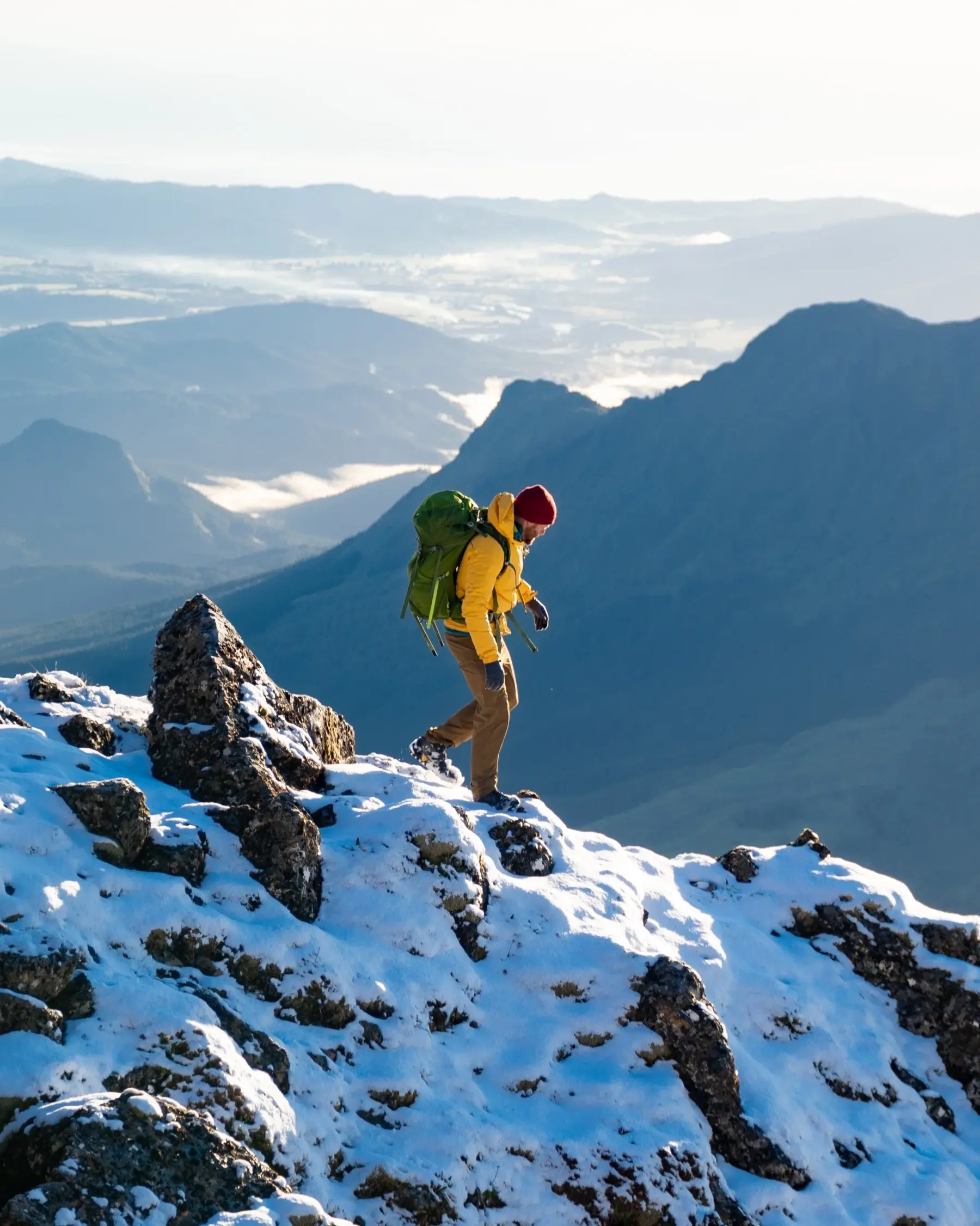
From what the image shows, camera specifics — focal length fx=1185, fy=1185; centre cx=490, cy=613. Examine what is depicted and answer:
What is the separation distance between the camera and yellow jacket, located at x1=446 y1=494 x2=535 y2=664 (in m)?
Answer: 12.5

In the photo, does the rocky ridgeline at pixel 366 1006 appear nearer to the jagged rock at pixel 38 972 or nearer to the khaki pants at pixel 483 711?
the jagged rock at pixel 38 972

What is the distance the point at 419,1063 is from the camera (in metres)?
9.30

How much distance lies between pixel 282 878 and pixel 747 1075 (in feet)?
14.5

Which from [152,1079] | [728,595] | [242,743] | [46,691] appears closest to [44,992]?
[152,1079]

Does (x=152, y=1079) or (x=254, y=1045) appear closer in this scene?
(x=152, y=1079)

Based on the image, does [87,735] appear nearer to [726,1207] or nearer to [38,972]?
[38,972]

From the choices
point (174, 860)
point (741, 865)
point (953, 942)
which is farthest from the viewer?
point (741, 865)

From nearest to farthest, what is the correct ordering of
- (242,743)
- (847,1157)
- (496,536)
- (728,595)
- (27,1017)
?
(27,1017), (847,1157), (242,743), (496,536), (728,595)

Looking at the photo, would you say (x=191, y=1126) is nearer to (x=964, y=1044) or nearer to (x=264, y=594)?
(x=964, y=1044)

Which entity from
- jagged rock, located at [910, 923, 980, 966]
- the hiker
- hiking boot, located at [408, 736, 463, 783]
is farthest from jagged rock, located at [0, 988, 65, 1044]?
jagged rock, located at [910, 923, 980, 966]

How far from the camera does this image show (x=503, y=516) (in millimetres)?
12609

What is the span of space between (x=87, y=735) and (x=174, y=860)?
2757 millimetres

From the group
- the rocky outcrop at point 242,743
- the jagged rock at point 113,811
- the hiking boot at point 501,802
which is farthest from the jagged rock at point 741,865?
the jagged rock at point 113,811

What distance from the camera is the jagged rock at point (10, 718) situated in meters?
12.0
